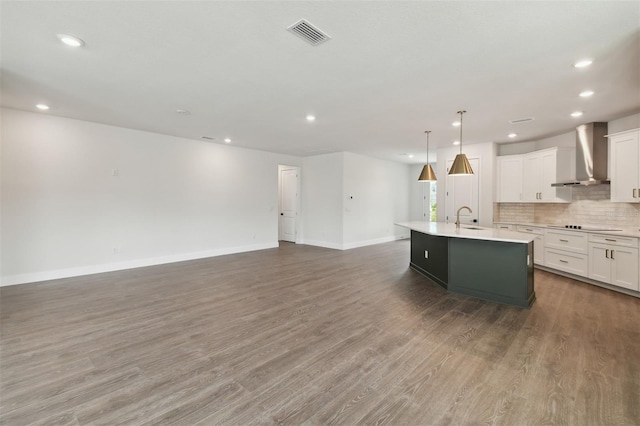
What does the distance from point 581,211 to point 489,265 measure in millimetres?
3177

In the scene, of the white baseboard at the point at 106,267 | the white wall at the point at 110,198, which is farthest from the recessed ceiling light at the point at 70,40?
the white baseboard at the point at 106,267

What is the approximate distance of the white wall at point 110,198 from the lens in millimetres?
4594

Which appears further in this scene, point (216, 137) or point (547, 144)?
point (216, 137)

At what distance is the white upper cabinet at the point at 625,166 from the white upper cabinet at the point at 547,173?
84 centimetres

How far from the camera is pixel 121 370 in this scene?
229 centimetres

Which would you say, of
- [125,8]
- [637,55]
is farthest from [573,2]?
[125,8]

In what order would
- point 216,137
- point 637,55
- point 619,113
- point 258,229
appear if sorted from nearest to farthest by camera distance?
1. point 637,55
2. point 619,113
3. point 216,137
4. point 258,229

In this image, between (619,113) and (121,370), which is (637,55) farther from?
(121,370)

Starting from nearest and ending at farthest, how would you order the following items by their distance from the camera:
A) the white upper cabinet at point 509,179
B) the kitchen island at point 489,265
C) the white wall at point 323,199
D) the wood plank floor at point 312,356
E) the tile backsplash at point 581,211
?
1. the wood plank floor at point 312,356
2. the kitchen island at point 489,265
3. the tile backsplash at point 581,211
4. the white upper cabinet at point 509,179
5. the white wall at point 323,199

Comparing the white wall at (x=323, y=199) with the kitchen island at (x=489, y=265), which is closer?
the kitchen island at (x=489, y=265)

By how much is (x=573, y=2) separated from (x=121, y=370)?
4.43 meters

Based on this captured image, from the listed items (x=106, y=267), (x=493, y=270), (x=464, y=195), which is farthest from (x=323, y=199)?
(x=106, y=267)

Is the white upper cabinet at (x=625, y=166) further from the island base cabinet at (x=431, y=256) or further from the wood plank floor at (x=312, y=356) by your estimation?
the island base cabinet at (x=431, y=256)

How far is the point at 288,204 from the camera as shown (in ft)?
30.1
